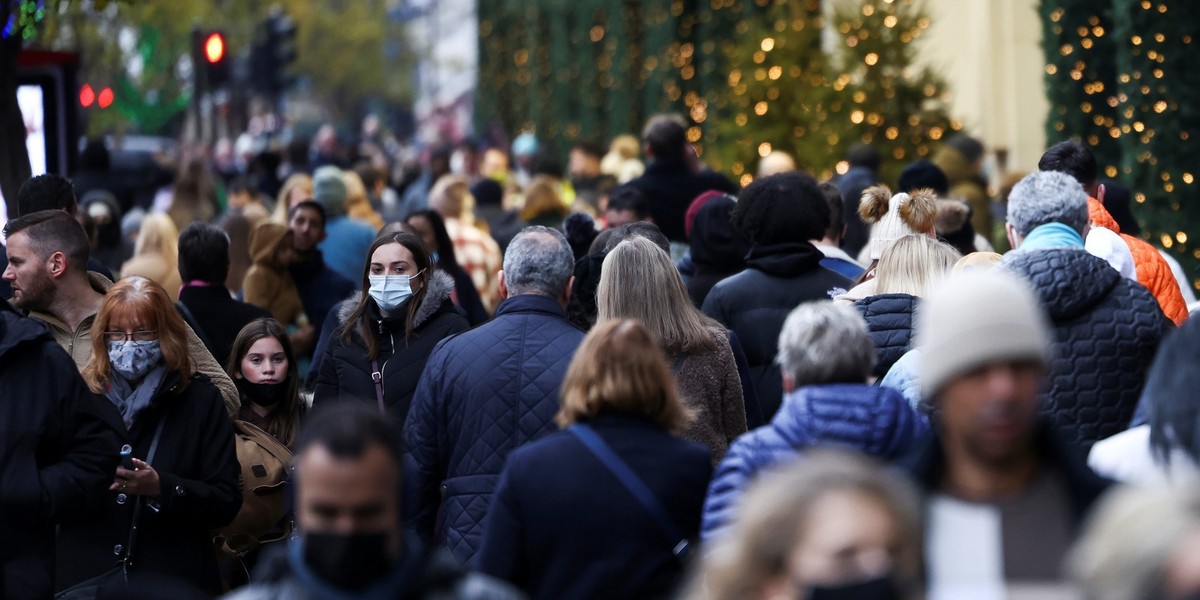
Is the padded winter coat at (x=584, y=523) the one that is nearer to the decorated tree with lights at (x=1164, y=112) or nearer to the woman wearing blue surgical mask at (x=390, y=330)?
the woman wearing blue surgical mask at (x=390, y=330)

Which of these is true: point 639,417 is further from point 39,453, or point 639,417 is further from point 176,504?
point 176,504

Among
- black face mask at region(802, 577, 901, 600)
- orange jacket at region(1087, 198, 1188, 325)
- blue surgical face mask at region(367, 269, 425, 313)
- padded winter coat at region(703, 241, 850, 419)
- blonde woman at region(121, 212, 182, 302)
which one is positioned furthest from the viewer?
blonde woman at region(121, 212, 182, 302)

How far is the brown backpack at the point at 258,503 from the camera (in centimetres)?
761

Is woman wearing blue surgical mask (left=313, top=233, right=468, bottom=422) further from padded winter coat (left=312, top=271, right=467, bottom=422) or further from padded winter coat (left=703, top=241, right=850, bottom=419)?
padded winter coat (left=703, top=241, right=850, bottom=419)

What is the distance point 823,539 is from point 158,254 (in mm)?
8723

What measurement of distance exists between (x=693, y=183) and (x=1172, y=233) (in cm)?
352

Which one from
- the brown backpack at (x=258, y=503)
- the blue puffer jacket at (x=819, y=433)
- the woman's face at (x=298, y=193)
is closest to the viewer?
the blue puffer jacket at (x=819, y=433)

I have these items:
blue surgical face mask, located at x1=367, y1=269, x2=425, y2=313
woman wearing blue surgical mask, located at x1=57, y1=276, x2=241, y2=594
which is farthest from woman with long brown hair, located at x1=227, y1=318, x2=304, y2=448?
woman wearing blue surgical mask, located at x1=57, y1=276, x2=241, y2=594

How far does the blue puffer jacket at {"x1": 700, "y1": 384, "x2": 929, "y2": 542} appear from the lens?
5.13m

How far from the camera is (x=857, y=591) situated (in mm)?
3607

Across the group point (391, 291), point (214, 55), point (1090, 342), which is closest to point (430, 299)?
point (391, 291)

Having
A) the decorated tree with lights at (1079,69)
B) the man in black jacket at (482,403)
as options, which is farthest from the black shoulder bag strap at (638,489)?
the decorated tree with lights at (1079,69)

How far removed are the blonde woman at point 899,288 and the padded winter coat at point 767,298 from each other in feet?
2.02

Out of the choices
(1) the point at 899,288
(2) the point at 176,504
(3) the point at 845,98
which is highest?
(3) the point at 845,98
